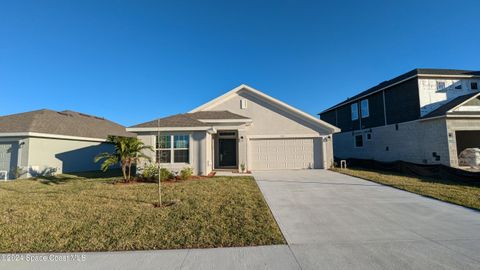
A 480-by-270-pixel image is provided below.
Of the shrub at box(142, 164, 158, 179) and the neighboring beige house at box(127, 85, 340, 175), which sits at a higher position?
the neighboring beige house at box(127, 85, 340, 175)

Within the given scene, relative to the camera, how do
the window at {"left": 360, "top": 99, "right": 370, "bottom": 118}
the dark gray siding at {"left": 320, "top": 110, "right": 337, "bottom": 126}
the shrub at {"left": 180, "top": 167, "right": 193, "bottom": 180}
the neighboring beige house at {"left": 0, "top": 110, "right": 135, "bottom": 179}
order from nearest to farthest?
1. the shrub at {"left": 180, "top": 167, "right": 193, "bottom": 180}
2. the neighboring beige house at {"left": 0, "top": 110, "right": 135, "bottom": 179}
3. the window at {"left": 360, "top": 99, "right": 370, "bottom": 118}
4. the dark gray siding at {"left": 320, "top": 110, "right": 337, "bottom": 126}

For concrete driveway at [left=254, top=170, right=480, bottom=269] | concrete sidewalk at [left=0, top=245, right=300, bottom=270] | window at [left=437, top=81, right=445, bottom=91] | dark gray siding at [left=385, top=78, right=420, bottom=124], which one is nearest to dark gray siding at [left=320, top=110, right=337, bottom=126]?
dark gray siding at [left=385, top=78, right=420, bottom=124]

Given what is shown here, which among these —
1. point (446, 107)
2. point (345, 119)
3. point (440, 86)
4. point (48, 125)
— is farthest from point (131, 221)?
point (345, 119)

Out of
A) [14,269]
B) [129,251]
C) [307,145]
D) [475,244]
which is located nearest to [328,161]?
[307,145]

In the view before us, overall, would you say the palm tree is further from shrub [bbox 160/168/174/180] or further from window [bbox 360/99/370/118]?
window [bbox 360/99/370/118]

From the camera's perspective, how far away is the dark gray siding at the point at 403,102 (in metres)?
15.3

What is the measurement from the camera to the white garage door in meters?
15.5

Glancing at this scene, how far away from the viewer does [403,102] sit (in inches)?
641

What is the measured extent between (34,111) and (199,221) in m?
19.7

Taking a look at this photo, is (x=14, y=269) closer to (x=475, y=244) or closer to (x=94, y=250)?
(x=94, y=250)

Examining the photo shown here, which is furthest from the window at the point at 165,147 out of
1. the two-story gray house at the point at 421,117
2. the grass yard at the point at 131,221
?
the two-story gray house at the point at 421,117

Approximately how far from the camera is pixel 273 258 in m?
3.47

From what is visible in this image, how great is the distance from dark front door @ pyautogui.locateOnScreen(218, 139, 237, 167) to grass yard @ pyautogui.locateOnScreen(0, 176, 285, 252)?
7960 mm

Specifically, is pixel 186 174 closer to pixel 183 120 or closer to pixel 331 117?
pixel 183 120
